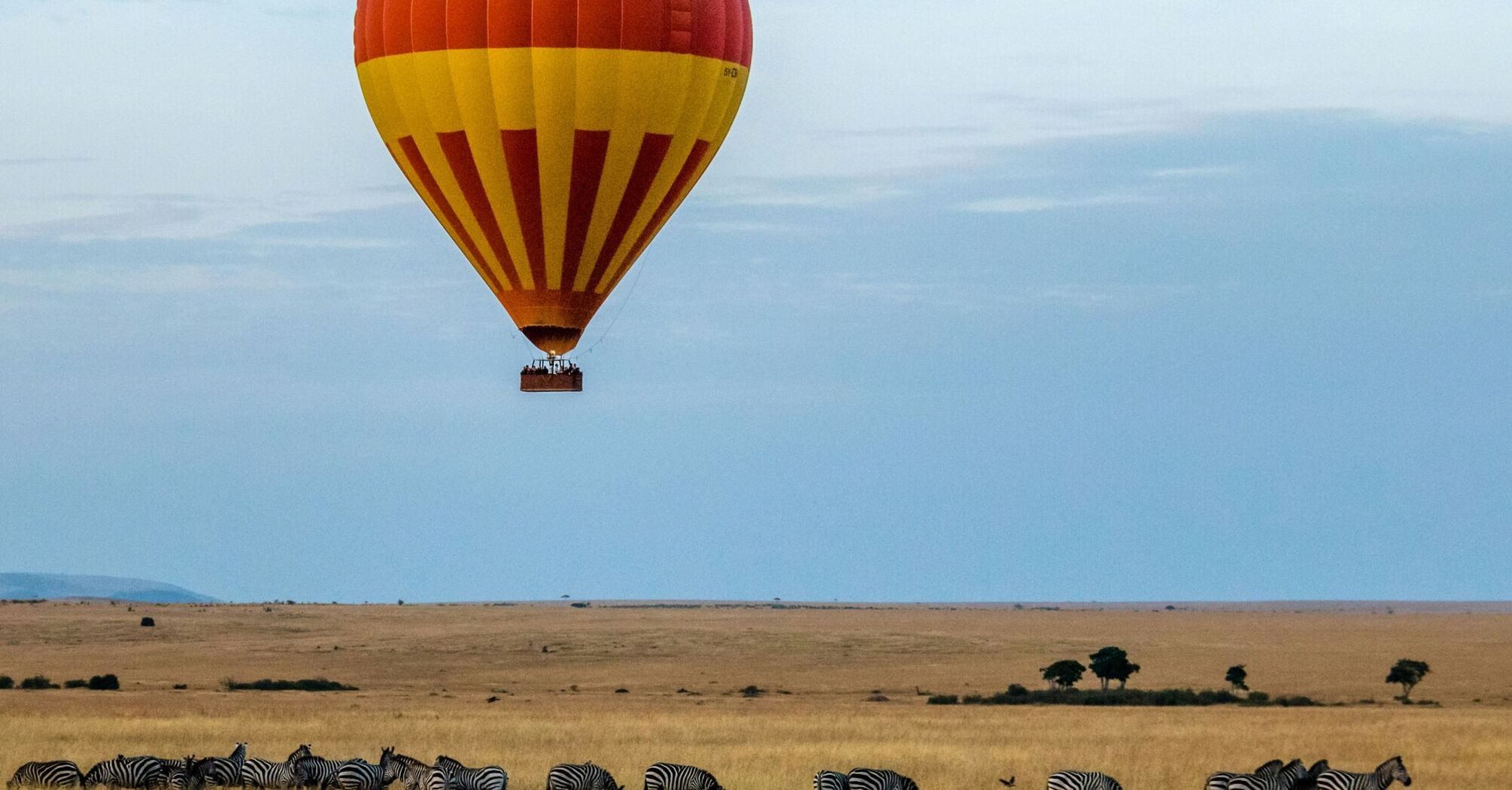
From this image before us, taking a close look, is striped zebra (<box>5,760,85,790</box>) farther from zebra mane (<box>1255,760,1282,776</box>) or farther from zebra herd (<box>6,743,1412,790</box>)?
zebra mane (<box>1255,760,1282,776</box>)

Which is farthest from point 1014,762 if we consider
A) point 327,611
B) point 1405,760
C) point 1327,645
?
point 327,611

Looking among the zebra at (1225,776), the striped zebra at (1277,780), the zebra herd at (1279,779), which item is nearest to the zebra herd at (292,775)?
the zebra herd at (1279,779)

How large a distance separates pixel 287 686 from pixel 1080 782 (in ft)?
133

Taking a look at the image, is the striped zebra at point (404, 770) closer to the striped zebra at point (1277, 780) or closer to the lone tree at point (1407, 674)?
the striped zebra at point (1277, 780)

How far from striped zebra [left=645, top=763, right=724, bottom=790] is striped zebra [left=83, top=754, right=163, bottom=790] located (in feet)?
20.7

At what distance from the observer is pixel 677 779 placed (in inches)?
939

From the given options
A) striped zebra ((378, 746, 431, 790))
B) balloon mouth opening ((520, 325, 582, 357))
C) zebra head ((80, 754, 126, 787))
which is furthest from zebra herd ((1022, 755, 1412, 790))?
balloon mouth opening ((520, 325, 582, 357))

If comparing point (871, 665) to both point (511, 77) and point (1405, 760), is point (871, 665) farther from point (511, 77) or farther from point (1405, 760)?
point (511, 77)

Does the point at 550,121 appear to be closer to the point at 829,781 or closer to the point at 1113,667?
the point at 829,781

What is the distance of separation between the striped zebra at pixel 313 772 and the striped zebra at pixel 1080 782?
9.24m

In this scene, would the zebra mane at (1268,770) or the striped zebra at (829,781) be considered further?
the zebra mane at (1268,770)

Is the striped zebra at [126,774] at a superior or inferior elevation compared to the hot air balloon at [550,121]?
inferior

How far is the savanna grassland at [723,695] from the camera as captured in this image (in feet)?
107

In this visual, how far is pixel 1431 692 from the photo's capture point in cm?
6353
